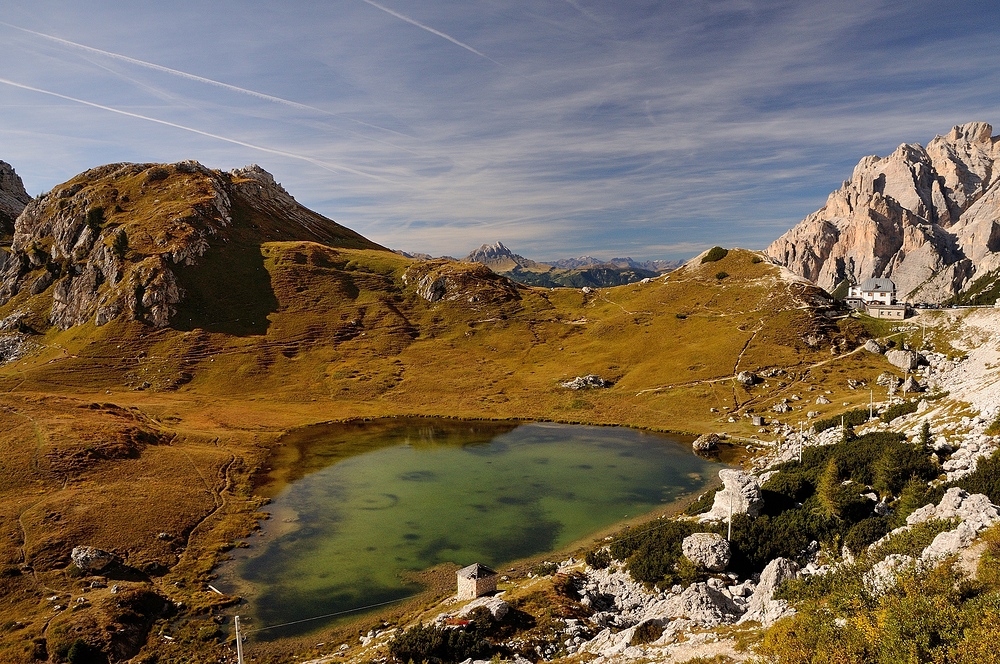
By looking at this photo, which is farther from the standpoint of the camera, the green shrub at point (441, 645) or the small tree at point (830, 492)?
the small tree at point (830, 492)

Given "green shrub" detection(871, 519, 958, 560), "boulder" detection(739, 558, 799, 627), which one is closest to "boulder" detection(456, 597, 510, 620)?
"boulder" detection(739, 558, 799, 627)

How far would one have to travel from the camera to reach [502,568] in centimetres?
6012

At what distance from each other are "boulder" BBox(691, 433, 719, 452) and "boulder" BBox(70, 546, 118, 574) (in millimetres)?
93255

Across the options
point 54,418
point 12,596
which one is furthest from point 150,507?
point 54,418

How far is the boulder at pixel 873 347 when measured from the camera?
13588cm

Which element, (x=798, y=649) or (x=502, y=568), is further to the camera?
(x=502, y=568)

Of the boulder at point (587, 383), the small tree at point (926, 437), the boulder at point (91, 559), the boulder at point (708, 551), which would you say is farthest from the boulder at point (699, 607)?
the boulder at point (587, 383)

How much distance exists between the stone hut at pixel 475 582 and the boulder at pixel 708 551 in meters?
18.2

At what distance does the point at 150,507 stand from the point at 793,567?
80403 mm

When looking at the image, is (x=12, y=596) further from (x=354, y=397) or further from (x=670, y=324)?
(x=670, y=324)

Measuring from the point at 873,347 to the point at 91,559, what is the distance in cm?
16430

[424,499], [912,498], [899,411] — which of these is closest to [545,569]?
[424,499]

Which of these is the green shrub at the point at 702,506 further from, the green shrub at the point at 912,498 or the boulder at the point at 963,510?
the boulder at the point at 963,510

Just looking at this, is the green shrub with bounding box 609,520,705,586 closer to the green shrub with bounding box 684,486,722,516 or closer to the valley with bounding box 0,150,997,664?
the valley with bounding box 0,150,997,664
